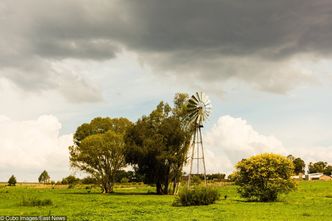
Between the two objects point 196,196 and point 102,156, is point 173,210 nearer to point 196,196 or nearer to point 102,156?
point 196,196

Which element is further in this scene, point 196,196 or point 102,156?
point 102,156

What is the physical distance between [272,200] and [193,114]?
2361 cm

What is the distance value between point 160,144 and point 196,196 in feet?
106

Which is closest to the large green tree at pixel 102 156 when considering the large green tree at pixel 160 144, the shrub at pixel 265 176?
the large green tree at pixel 160 144

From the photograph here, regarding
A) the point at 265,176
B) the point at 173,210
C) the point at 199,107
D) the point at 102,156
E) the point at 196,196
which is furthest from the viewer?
the point at 102,156

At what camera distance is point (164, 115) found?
83.2 metres

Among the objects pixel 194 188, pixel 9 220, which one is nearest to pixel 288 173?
pixel 194 188

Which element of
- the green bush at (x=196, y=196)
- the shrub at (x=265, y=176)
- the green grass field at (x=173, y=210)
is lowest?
the green grass field at (x=173, y=210)

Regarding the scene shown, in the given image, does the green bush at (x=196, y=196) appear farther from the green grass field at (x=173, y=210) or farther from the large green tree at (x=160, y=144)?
the large green tree at (x=160, y=144)

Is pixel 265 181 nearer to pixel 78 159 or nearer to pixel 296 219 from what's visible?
pixel 296 219

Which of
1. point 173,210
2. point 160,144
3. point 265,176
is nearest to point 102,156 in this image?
point 160,144

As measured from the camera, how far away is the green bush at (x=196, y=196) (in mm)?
46844

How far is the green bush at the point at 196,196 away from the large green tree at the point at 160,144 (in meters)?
29.5

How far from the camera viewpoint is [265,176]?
180 ft
